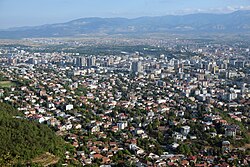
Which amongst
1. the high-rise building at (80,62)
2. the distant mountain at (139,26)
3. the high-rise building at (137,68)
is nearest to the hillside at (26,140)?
the high-rise building at (137,68)

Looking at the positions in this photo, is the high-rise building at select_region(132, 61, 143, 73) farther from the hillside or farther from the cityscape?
the hillside

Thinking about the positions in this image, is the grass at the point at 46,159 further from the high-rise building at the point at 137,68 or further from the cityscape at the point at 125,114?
the high-rise building at the point at 137,68

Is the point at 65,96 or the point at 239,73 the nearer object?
the point at 65,96

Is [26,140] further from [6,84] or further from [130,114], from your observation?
[6,84]

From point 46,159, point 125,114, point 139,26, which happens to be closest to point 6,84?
point 125,114

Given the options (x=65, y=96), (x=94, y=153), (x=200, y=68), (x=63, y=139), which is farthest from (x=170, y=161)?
(x=200, y=68)

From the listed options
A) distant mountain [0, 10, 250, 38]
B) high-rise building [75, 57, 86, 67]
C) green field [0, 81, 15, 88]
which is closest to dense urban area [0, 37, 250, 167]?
green field [0, 81, 15, 88]

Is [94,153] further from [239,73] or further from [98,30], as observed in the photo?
[98,30]
